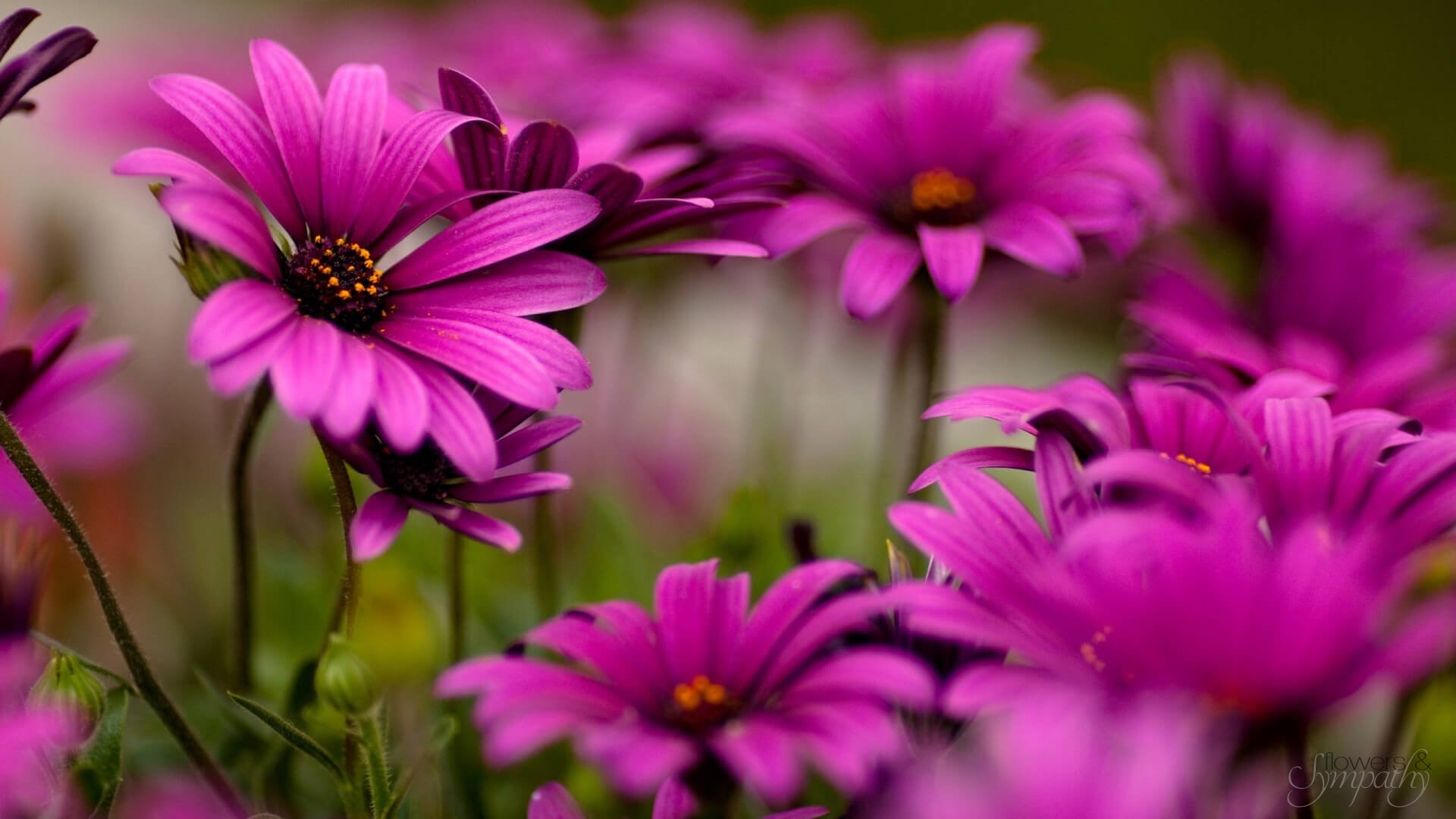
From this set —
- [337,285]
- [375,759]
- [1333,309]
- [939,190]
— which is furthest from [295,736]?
[1333,309]

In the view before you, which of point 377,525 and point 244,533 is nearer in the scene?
point 377,525

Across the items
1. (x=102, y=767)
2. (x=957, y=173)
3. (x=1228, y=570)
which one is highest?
(x=957, y=173)

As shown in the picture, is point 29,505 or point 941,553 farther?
point 29,505

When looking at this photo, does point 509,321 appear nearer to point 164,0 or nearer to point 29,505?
point 29,505

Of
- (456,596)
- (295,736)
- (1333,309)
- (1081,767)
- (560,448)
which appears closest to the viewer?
(1081,767)

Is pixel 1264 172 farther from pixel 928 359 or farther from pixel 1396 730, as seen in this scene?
pixel 1396 730

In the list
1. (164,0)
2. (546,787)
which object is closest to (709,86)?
(546,787)
